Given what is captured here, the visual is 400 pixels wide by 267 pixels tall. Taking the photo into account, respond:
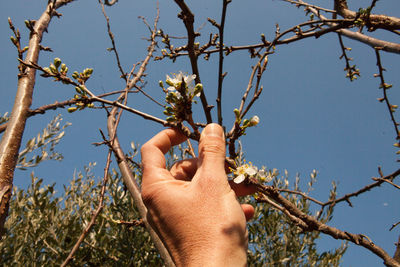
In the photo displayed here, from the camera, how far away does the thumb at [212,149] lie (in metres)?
1.47

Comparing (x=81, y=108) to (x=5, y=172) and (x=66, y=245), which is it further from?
(x=66, y=245)

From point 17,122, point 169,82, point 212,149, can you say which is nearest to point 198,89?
point 169,82

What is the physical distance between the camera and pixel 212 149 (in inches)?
58.3

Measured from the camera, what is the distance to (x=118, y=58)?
2846mm

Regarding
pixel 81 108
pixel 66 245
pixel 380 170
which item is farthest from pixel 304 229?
pixel 66 245

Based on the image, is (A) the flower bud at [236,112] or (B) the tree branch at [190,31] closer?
(B) the tree branch at [190,31]

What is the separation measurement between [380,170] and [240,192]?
1.41 m

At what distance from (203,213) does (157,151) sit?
1.98 ft

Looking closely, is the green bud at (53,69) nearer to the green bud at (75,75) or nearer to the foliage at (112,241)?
the green bud at (75,75)

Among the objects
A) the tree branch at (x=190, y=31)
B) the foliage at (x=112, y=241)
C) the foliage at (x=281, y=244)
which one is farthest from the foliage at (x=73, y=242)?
the tree branch at (x=190, y=31)

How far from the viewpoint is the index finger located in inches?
67.1

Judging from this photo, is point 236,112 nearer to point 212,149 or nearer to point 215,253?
point 212,149

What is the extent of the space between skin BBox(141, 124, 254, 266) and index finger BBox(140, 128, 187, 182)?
85mm

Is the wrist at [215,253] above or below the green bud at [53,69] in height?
below
